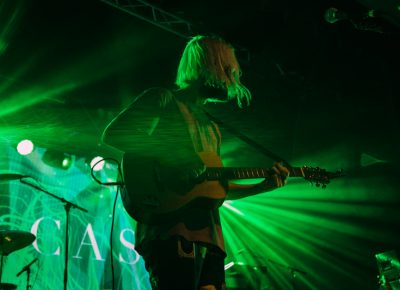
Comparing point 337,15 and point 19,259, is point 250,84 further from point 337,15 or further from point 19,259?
point 19,259

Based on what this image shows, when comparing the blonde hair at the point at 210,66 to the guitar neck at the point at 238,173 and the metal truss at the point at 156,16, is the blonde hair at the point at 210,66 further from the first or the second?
the metal truss at the point at 156,16

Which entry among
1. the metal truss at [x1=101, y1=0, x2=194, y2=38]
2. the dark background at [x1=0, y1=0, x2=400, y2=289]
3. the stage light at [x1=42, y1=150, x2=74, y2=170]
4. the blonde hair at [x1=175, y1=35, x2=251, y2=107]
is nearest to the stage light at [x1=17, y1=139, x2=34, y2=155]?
the dark background at [x1=0, y1=0, x2=400, y2=289]

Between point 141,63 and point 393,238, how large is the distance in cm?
452

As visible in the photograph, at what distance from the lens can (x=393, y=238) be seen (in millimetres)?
6266

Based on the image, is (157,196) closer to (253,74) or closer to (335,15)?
(335,15)

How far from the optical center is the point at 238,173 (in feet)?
8.77

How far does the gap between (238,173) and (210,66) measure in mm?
683

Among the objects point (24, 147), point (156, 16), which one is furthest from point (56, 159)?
point (156, 16)

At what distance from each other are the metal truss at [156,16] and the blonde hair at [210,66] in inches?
116

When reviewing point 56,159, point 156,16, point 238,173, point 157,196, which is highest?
point 156,16

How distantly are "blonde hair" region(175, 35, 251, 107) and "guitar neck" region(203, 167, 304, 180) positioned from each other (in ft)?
1.60

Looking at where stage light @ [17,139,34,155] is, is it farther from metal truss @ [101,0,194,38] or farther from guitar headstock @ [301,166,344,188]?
guitar headstock @ [301,166,344,188]

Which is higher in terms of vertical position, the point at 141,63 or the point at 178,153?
the point at 141,63

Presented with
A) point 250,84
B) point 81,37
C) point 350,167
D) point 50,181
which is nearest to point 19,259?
point 50,181
